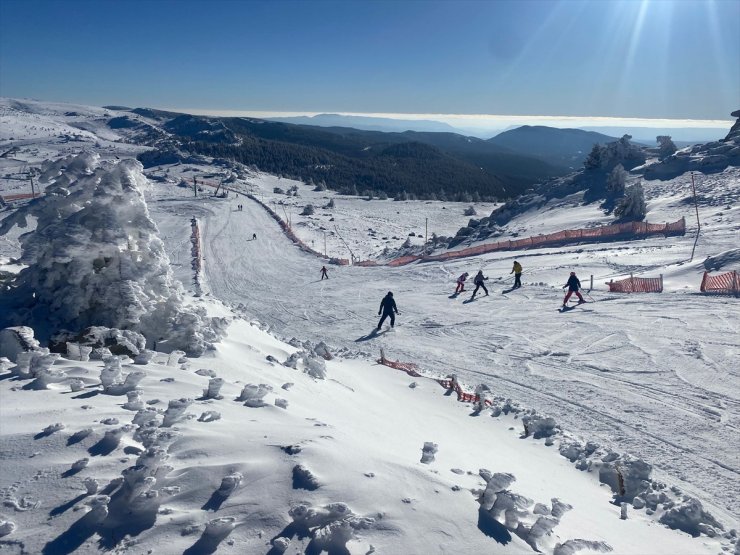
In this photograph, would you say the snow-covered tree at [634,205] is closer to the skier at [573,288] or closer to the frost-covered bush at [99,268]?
the skier at [573,288]

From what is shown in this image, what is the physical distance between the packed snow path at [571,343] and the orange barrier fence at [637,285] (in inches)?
42.6

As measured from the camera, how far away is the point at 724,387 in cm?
937

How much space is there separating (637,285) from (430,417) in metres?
12.3

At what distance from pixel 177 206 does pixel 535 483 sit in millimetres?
50928

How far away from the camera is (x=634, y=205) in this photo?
3080 cm

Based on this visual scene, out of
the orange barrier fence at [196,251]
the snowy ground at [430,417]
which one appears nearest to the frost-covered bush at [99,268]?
the snowy ground at [430,417]

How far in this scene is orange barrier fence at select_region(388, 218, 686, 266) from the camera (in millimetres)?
26375

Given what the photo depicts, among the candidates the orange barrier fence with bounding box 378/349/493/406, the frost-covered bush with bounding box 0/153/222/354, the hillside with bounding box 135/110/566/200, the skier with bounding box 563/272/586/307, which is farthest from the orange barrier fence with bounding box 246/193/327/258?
the hillside with bounding box 135/110/566/200

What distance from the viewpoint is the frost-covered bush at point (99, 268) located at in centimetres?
843

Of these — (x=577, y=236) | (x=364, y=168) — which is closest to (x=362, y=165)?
(x=364, y=168)

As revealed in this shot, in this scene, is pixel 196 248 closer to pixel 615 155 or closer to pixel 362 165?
pixel 615 155

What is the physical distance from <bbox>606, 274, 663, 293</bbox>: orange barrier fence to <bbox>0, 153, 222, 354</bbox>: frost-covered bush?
46.4 feet

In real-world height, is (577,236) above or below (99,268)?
below

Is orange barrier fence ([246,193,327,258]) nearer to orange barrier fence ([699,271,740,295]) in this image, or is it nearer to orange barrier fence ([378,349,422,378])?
orange barrier fence ([378,349,422,378])
